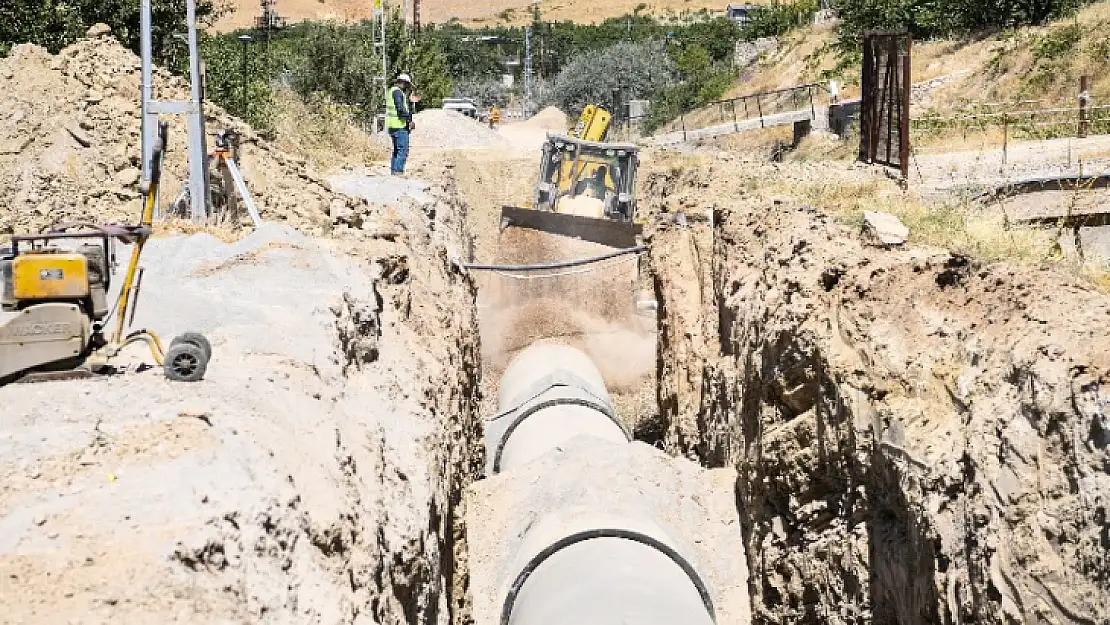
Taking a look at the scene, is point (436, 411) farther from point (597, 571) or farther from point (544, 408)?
point (544, 408)

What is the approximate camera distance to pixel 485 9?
115 metres

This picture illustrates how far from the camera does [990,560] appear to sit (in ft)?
22.8

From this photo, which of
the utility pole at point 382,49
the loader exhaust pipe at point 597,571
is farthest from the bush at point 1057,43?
the loader exhaust pipe at point 597,571

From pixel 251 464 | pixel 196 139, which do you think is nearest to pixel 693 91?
pixel 196 139

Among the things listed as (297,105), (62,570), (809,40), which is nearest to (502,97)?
(809,40)

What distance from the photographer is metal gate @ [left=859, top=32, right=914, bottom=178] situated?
1594 centimetres

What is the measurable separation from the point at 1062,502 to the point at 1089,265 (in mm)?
2996

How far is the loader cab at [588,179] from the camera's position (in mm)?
22453

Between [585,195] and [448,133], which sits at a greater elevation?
[448,133]

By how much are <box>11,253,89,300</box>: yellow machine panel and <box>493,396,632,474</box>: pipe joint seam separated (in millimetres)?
8653

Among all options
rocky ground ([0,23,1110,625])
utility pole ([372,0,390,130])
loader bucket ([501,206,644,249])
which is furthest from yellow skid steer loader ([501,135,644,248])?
utility pole ([372,0,390,130])

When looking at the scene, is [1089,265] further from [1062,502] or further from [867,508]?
[1062,502]

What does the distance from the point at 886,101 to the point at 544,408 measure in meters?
6.94

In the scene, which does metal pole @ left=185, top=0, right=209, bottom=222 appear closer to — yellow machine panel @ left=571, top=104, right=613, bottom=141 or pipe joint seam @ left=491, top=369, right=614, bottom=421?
pipe joint seam @ left=491, top=369, right=614, bottom=421
